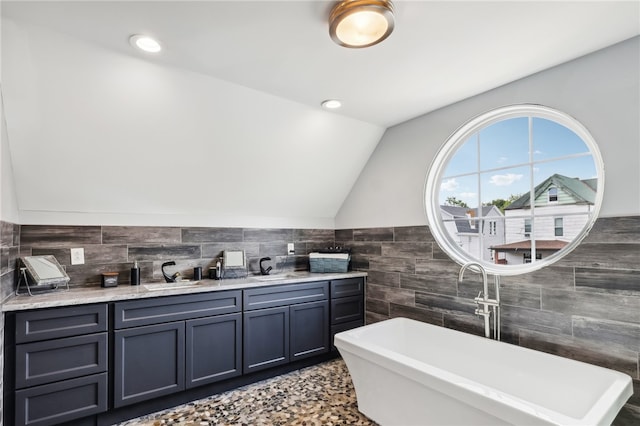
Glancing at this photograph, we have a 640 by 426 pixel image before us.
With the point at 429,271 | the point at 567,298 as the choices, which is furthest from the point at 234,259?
the point at 567,298

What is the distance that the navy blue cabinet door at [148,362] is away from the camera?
7.80 feet

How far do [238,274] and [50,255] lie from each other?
1.57 m

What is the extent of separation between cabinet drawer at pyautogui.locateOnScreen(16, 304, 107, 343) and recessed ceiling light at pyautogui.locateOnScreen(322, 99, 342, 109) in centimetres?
232

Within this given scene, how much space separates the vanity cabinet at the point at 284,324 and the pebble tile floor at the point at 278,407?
0.73ft

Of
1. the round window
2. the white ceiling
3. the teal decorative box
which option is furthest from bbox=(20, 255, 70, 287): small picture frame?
the round window

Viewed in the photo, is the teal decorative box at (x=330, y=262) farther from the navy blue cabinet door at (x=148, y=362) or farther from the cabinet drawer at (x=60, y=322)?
the cabinet drawer at (x=60, y=322)

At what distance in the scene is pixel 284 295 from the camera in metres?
3.21

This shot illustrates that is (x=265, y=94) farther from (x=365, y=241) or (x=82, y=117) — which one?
(x=365, y=241)

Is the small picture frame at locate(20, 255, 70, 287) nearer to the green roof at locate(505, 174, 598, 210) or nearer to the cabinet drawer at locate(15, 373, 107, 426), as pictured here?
the cabinet drawer at locate(15, 373, 107, 426)

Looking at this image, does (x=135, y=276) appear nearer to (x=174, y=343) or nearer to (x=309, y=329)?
(x=174, y=343)

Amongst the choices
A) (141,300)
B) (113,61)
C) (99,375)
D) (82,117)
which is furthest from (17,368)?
(113,61)

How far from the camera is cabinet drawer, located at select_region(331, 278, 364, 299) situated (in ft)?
11.7

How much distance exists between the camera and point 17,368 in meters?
2.06

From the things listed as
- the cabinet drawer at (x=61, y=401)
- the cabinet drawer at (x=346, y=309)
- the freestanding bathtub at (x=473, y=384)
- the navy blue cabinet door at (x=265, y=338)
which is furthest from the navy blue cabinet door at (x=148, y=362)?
the cabinet drawer at (x=346, y=309)
